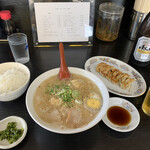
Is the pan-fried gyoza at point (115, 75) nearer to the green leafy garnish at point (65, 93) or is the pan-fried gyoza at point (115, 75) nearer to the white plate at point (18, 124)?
the green leafy garnish at point (65, 93)

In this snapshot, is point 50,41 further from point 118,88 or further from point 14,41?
point 118,88

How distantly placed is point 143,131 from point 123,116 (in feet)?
0.40

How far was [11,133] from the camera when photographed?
2.46ft

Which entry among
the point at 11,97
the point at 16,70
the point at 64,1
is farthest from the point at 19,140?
the point at 64,1

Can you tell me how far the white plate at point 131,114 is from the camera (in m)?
0.80

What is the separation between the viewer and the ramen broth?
758 mm

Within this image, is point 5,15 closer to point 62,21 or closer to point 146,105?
point 62,21

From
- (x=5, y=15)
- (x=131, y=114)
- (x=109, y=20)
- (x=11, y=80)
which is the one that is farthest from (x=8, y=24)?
(x=131, y=114)

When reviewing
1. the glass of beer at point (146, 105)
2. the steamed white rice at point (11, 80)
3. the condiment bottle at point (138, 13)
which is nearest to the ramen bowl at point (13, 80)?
the steamed white rice at point (11, 80)

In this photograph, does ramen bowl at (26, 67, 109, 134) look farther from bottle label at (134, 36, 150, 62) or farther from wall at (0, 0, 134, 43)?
wall at (0, 0, 134, 43)

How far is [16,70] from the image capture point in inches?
39.5

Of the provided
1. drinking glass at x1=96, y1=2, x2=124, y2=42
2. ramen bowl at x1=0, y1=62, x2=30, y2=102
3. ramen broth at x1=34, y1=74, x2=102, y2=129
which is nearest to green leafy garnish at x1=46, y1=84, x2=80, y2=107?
ramen broth at x1=34, y1=74, x2=102, y2=129

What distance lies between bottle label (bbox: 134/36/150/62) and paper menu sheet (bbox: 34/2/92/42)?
414 millimetres

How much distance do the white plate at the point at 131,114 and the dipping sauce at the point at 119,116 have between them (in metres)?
0.02
